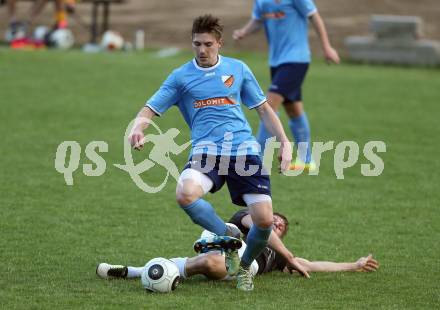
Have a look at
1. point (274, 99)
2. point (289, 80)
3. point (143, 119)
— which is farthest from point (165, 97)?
point (289, 80)

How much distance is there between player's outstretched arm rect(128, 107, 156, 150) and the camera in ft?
19.5

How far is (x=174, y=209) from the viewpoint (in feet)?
28.8

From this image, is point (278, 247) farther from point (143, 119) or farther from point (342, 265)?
point (143, 119)

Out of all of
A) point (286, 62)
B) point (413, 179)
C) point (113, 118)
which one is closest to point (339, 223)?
point (413, 179)

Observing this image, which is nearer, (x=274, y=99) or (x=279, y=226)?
(x=279, y=226)

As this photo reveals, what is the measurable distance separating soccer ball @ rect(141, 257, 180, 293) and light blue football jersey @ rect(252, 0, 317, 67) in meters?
5.12

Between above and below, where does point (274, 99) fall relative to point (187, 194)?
below

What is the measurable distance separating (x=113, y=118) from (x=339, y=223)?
5723 mm

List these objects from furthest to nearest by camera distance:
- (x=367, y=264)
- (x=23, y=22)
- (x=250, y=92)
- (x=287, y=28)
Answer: (x=23, y=22)
(x=287, y=28)
(x=367, y=264)
(x=250, y=92)

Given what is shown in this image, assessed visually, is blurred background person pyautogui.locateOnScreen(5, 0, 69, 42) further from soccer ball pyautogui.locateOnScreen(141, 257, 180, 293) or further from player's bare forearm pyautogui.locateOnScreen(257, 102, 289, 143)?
soccer ball pyautogui.locateOnScreen(141, 257, 180, 293)

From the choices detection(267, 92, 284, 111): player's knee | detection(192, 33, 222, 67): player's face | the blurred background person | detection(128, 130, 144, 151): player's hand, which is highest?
detection(192, 33, 222, 67): player's face

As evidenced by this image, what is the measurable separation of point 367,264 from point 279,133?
1121 millimetres

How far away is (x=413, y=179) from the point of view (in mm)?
10328

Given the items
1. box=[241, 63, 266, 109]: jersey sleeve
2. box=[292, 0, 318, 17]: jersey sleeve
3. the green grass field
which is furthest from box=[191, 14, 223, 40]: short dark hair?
box=[292, 0, 318, 17]: jersey sleeve
